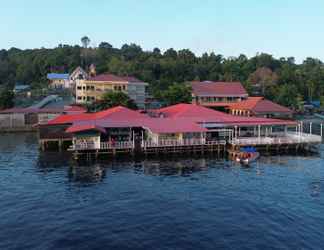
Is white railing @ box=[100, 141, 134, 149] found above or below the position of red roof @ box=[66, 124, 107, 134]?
below

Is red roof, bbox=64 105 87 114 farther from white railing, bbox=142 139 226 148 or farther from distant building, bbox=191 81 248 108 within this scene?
distant building, bbox=191 81 248 108

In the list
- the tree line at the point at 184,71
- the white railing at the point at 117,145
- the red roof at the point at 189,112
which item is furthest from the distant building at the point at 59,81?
the white railing at the point at 117,145

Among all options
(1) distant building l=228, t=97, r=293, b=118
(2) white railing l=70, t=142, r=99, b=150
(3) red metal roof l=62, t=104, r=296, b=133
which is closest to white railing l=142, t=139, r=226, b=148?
(3) red metal roof l=62, t=104, r=296, b=133

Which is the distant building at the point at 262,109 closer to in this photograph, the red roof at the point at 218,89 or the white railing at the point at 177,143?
the red roof at the point at 218,89

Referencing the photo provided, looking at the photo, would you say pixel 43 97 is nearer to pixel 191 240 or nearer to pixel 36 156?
pixel 36 156

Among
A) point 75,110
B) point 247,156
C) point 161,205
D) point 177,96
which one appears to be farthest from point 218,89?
point 161,205

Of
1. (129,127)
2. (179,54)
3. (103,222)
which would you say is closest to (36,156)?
(129,127)

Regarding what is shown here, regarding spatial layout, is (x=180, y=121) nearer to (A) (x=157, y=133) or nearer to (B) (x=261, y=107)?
(A) (x=157, y=133)
